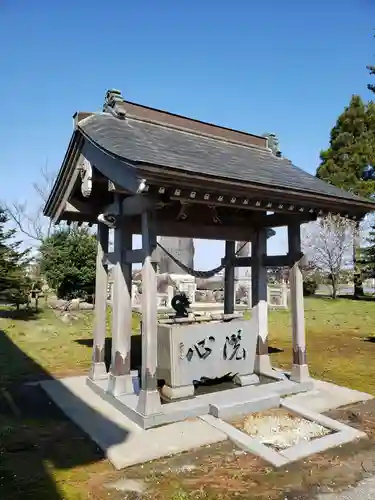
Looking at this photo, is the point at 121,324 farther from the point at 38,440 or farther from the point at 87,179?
the point at 87,179

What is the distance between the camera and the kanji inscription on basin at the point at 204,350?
19.2 feet

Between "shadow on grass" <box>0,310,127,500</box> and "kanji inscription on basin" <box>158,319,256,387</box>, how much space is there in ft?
4.02

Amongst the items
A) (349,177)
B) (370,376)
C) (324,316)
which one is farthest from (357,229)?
(370,376)

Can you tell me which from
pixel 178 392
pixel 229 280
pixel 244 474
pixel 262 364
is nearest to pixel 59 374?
pixel 178 392

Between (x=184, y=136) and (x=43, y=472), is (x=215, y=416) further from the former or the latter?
(x=184, y=136)

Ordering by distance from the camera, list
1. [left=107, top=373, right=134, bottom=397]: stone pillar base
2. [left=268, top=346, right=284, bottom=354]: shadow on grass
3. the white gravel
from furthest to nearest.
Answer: [left=268, top=346, right=284, bottom=354]: shadow on grass < [left=107, top=373, right=134, bottom=397]: stone pillar base < the white gravel

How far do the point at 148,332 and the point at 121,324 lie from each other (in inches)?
43.6

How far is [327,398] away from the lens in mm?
6195

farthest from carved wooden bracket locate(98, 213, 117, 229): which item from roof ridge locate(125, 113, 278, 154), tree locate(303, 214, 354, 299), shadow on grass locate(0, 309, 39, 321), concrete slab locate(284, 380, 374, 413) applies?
tree locate(303, 214, 354, 299)

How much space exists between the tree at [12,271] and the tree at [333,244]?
20158 mm

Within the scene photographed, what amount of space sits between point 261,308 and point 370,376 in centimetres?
262

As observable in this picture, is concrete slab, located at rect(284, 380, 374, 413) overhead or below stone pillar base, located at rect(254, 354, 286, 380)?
below

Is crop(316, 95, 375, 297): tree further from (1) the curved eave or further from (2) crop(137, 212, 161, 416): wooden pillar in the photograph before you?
(2) crop(137, 212, 161, 416): wooden pillar

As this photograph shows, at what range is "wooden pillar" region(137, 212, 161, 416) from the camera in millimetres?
5121
